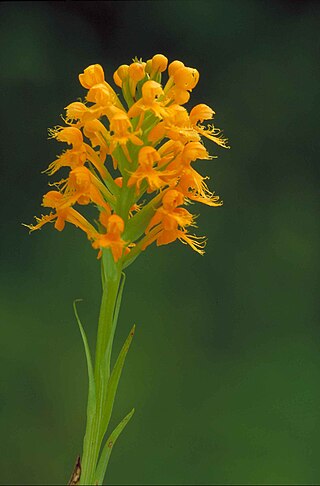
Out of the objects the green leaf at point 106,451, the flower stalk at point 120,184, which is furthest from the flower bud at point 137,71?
the green leaf at point 106,451

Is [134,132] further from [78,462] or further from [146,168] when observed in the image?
[78,462]

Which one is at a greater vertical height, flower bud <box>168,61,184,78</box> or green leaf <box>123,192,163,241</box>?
flower bud <box>168,61,184,78</box>

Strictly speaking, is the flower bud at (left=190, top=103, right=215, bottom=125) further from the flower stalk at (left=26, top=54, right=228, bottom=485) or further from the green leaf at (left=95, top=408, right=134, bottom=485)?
the green leaf at (left=95, top=408, right=134, bottom=485)

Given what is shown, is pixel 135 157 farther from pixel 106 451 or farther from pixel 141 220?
pixel 106 451

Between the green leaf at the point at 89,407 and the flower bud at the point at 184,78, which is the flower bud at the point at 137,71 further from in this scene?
the green leaf at the point at 89,407

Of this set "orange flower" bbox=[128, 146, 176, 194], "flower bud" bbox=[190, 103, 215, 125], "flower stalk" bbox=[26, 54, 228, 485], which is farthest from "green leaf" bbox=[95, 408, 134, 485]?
"flower bud" bbox=[190, 103, 215, 125]

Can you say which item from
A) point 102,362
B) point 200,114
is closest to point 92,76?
point 200,114

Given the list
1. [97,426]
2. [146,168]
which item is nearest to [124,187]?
[146,168]

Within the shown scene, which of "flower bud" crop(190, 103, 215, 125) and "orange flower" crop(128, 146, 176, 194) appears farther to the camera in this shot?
"flower bud" crop(190, 103, 215, 125)
